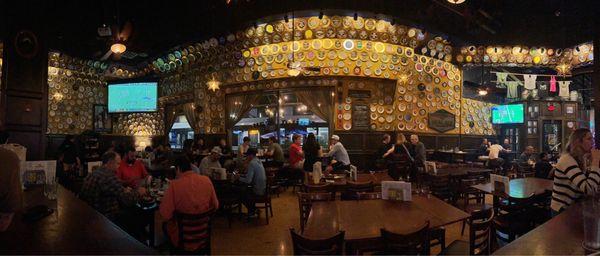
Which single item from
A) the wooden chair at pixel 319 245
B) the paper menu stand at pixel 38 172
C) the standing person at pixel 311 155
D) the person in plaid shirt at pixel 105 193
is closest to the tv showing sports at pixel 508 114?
the standing person at pixel 311 155

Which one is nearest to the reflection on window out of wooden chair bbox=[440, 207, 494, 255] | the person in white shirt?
the person in white shirt

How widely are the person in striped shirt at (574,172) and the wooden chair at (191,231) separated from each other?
10.6 feet

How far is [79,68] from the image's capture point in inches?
499

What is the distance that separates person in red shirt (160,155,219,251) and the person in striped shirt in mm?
3246

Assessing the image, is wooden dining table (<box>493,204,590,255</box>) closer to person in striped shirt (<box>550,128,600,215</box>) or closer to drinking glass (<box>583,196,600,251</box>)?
drinking glass (<box>583,196,600,251</box>)

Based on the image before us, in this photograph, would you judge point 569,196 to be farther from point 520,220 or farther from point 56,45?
point 56,45

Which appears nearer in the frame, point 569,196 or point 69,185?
point 569,196

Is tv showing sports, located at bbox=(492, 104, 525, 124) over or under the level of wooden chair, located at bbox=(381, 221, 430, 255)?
over

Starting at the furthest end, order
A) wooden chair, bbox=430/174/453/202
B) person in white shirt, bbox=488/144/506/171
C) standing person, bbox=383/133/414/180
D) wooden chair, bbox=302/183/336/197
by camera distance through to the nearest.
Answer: person in white shirt, bbox=488/144/506/171
standing person, bbox=383/133/414/180
wooden chair, bbox=430/174/453/202
wooden chair, bbox=302/183/336/197

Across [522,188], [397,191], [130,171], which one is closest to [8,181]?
[130,171]

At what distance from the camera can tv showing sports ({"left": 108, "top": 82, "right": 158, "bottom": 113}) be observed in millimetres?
12531

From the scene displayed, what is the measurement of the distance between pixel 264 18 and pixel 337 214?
25.5ft

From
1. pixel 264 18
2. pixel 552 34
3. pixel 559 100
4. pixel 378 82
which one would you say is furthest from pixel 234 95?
pixel 559 100

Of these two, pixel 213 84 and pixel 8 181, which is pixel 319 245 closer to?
pixel 8 181
